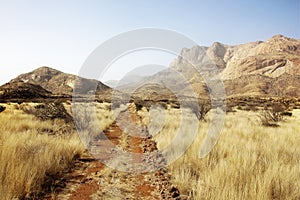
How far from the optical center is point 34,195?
3.49 metres

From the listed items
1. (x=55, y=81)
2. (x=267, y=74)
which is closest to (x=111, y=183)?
(x=55, y=81)

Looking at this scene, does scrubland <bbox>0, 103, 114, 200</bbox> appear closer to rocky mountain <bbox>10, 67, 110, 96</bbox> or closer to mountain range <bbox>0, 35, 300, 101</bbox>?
mountain range <bbox>0, 35, 300, 101</bbox>

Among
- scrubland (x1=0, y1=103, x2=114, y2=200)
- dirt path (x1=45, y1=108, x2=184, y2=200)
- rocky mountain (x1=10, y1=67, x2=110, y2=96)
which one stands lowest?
dirt path (x1=45, y1=108, x2=184, y2=200)

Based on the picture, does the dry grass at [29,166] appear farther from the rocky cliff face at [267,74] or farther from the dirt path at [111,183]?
the rocky cliff face at [267,74]

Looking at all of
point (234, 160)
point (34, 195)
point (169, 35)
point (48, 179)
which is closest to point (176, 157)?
point (234, 160)

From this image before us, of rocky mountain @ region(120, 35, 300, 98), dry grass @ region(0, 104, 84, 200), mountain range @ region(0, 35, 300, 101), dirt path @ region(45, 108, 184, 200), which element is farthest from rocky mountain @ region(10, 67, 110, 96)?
dirt path @ region(45, 108, 184, 200)

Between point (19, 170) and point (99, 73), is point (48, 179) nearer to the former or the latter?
point (19, 170)

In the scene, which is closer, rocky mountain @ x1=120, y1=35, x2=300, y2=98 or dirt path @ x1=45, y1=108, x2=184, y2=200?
dirt path @ x1=45, y1=108, x2=184, y2=200

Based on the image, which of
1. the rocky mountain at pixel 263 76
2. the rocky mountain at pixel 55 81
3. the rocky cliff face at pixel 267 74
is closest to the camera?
the rocky mountain at pixel 263 76

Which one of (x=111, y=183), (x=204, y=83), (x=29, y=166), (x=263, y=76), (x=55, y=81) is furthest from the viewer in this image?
(x=263, y=76)

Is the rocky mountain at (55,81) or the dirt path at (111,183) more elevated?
the rocky mountain at (55,81)

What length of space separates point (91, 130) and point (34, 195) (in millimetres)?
7065

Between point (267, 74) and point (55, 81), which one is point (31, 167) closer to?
point (55, 81)

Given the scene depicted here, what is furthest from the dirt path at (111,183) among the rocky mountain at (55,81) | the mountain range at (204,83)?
the rocky mountain at (55,81)
